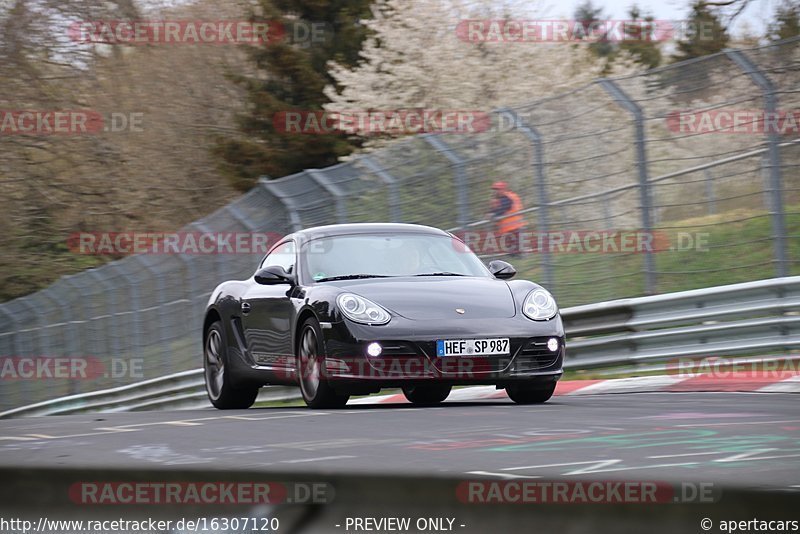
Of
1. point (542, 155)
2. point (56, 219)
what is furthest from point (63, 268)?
point (542, 155)

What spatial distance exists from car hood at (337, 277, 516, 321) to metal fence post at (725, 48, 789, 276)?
2.72m

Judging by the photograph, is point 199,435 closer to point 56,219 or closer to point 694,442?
point 694,442

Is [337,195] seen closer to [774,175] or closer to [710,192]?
[710,192]

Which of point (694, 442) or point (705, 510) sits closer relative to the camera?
point (705, 510)

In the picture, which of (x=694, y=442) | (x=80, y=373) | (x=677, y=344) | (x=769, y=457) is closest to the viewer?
(x=769, y=457)

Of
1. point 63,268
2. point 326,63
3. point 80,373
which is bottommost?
point 80,373

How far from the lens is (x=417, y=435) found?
6.56 metres

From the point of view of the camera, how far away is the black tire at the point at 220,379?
36.4ft

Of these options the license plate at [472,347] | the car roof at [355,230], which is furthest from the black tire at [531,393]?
the car roof at [355,230]

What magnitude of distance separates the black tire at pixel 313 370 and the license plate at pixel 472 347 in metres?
0.83

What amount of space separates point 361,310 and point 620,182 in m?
4.20

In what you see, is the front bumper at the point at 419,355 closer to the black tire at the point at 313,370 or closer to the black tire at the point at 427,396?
the black tire at the point at 313,370

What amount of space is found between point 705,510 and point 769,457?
287 centimetres

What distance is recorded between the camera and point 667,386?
34.0 ft
